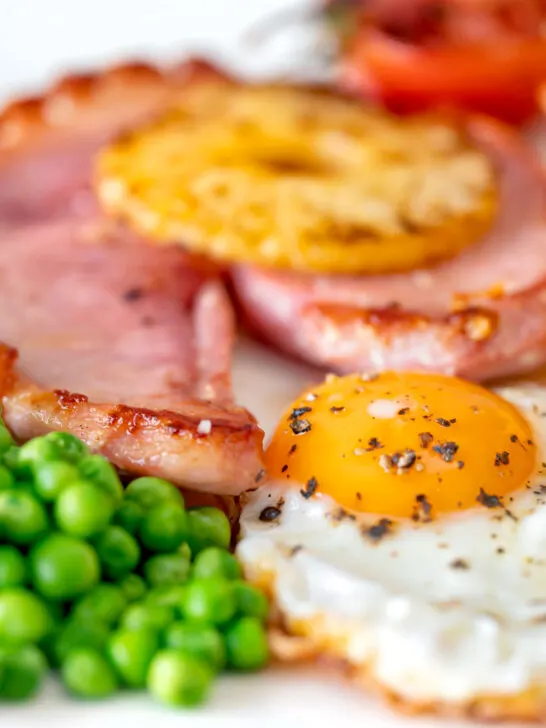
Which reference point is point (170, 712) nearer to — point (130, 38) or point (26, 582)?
point (26, 582)

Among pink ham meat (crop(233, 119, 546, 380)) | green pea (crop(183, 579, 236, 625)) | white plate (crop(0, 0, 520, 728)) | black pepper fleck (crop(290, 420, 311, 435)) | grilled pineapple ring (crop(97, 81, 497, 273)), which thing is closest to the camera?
green pea (crop(183, 579, 236, 625))

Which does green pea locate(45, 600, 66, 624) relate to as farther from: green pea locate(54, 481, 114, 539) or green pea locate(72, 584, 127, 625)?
green pea locate(54, 481, 114, 539)

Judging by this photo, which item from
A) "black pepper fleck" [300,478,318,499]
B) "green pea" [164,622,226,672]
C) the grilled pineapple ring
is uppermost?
the grilled pineapple ring

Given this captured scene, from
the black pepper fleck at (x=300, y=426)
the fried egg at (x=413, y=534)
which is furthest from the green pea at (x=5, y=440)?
the black pepper fleck at (x=300, y=426)

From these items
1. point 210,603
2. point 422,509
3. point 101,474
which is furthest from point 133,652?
point 422,509

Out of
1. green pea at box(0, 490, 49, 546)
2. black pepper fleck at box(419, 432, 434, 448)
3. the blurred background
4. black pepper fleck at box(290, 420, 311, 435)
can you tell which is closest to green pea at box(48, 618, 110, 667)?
green pea at box(0, 490, 49, 546)

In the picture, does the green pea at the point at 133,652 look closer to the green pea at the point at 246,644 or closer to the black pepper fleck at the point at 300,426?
the green pea at the point at 246,644
